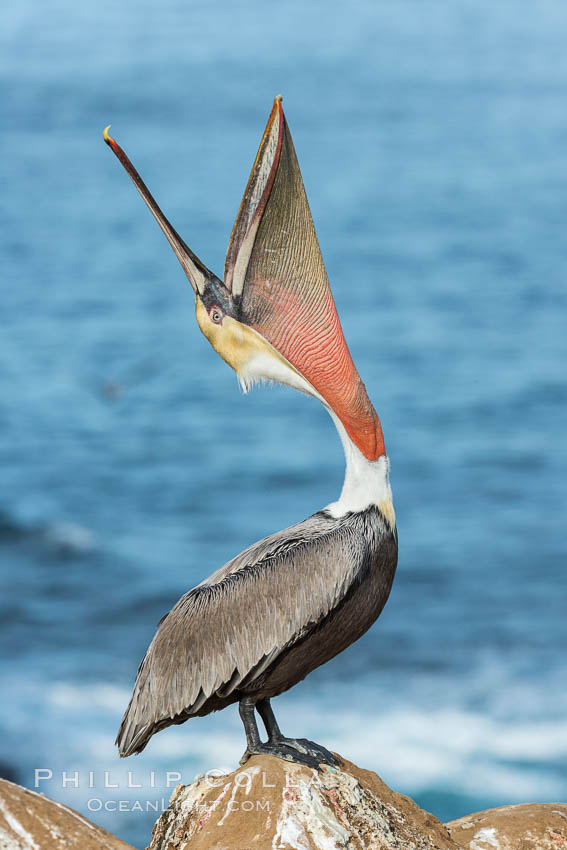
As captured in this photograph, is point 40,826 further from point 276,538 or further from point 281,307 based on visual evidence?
point 281,307

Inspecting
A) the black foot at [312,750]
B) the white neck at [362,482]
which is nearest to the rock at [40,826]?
the black foot at [312,750]

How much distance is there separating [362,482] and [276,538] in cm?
54

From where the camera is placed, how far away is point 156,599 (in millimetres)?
18688

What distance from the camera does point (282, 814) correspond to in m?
6.02

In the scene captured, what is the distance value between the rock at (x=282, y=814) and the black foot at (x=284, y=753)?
33 mm

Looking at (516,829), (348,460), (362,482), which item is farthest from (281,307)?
(516,829)

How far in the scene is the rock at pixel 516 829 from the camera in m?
7.05

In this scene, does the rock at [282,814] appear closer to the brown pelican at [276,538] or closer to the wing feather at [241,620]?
the brown pelican at [276,538]

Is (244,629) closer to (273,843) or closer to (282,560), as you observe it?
(282,560)

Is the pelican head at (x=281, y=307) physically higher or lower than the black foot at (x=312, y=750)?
higher

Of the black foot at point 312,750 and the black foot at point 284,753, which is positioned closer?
the black foot at point 284,753

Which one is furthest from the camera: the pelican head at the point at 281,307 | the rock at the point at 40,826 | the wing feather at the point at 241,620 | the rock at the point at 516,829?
the rock at the point at 516,829

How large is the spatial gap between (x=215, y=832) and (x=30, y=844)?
89 cm

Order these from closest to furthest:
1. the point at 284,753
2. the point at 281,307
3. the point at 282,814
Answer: the point at 282,814
the point at 284,753
the point at 281,307
